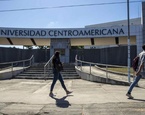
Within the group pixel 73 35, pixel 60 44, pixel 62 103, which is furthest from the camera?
pixel 60 44

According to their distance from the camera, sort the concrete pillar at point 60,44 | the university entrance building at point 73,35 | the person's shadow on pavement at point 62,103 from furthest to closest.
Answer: the concrete pillar at point 60,44 → the university entrance building at point 73,35 → the person's shadow on pavement at point 62,103

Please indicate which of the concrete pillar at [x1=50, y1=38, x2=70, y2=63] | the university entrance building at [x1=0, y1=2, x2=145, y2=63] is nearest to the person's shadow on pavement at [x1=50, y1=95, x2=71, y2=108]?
the university entrance building at [x1=0, y1=2, x2=145, y2=63]

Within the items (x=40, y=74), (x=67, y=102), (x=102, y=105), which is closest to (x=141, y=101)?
(x=102, y=105)

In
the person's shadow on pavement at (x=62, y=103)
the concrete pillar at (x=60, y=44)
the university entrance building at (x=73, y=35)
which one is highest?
→ the university entrance building at (x=73, y=35)

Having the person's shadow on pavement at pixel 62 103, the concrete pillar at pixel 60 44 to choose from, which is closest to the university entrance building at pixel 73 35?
the concrete pillar at pixel 60 44

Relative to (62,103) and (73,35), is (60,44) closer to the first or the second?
(73,35)

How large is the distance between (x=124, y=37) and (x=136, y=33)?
90.0 inches

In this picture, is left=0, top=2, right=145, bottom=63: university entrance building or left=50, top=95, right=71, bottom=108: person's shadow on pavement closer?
left=50, top=95, right=71, bottom=108: person's shadow on pavement

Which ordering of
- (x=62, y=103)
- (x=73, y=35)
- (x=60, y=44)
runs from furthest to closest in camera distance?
(x=60, y=44) → (x=73, y=35) → (x=62, y=103)

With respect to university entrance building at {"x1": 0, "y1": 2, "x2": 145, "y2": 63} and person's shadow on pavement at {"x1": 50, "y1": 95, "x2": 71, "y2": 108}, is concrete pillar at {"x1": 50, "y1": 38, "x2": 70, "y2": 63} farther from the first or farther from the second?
person's shadow on pavement at {"x1": 50, "y1": 95, "x2": 71, "y2": 108}

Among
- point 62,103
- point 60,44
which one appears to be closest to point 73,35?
point 60,44

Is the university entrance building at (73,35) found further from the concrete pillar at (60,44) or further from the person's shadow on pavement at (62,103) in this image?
the person's shadow on pavement at (62,103)

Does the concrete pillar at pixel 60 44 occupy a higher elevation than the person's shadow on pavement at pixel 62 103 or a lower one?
higher

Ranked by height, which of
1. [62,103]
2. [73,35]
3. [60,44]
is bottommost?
[62,103]
